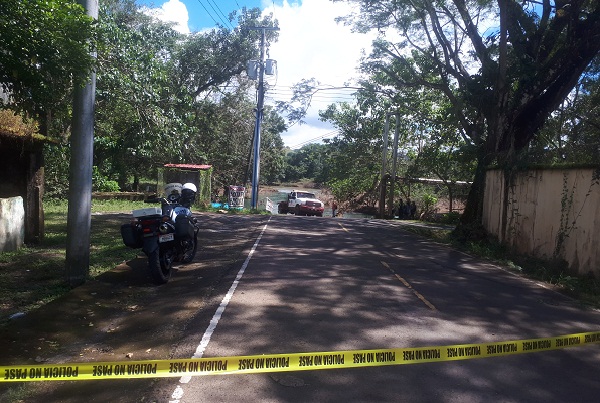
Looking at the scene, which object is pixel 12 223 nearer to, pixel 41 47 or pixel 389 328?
pixel 41 47

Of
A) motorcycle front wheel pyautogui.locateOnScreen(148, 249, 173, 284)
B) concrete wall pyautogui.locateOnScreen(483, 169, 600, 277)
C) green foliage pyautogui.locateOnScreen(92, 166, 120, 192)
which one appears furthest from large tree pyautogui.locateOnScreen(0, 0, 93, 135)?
green foliage pyautogui.locateOnScreen(92, 166, 120, 192)

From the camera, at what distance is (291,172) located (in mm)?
87625

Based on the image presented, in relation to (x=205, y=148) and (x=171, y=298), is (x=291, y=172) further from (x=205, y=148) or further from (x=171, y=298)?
(x=171, y=298)

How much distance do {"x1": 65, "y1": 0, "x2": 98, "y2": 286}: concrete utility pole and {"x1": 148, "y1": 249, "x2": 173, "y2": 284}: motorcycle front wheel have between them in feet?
3.46

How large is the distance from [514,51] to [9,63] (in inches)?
579

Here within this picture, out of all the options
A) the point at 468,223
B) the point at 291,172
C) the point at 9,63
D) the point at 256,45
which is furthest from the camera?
the point at 291,172

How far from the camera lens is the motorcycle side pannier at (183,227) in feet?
29.2

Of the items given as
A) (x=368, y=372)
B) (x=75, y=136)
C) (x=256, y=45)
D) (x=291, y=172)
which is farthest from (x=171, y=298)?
(x=291, y=172)

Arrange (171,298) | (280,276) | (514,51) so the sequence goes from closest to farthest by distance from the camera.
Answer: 1. (171,298)
2. (280,276)
3. (514,51)

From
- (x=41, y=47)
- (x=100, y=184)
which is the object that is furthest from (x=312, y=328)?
(x=100, y=184)

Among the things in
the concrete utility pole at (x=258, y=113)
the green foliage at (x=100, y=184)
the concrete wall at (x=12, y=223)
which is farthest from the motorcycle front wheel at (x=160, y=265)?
the concrete utility pole at (x=258, y=113)

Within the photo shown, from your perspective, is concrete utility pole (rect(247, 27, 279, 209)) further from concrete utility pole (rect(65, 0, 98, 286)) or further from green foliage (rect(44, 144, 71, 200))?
concrete utility pole (rect(65, 0, 98, 286))

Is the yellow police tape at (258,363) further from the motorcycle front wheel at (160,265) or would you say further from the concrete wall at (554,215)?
the concrete wall at (554,215)

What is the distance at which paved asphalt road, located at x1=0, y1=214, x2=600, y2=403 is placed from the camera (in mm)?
4371
